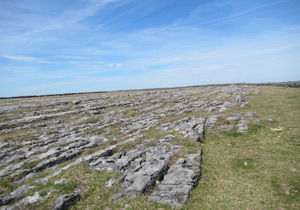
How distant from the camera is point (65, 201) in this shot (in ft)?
33.5

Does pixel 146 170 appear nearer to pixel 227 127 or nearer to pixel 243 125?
pixel 227 127

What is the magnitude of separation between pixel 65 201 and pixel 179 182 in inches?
273

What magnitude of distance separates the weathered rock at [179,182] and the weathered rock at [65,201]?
4593mm

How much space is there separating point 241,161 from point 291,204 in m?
5.30

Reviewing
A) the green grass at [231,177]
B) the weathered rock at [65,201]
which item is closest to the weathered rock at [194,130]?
the green grass at [231,177]

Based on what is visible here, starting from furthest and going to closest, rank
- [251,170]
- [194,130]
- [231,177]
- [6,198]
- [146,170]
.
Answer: [194,130]
[251,170]
[146,170]
[231,177]
[6,198]

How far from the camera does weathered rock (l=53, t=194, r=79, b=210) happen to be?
9.91 meters

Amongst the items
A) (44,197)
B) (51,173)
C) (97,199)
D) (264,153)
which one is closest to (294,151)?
(264,153)

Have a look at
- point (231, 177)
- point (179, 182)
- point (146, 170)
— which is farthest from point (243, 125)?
point (146, 170)

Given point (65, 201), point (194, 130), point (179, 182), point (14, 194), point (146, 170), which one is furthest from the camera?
point (194, 130)

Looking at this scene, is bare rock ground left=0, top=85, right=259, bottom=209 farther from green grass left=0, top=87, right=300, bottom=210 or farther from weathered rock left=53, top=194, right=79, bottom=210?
green grass left=0, top=87, right=300, bottom=210

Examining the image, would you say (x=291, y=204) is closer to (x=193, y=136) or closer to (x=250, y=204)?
(x=250, y=204)

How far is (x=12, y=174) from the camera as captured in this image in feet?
48.2

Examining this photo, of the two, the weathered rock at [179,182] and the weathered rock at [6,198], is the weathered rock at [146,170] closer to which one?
the weathered rock at [179,182]
